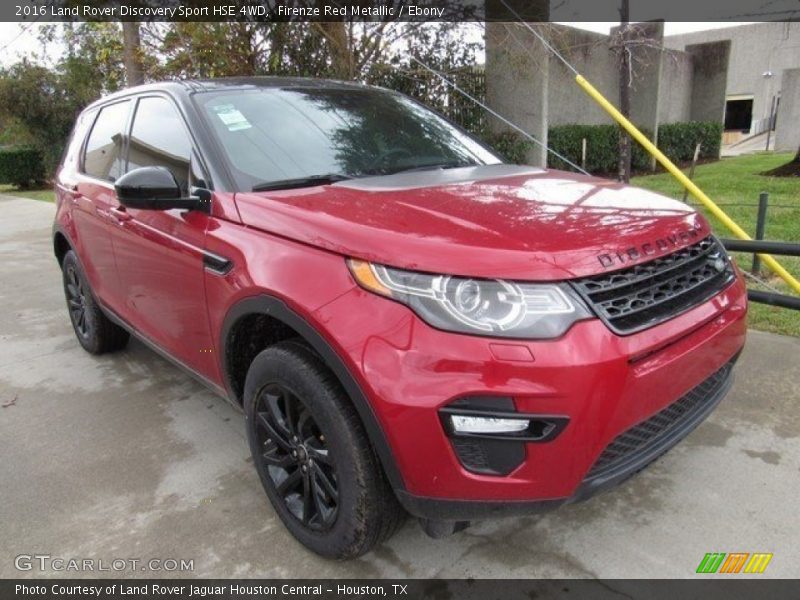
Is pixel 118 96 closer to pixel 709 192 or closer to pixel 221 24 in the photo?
pixel 221 24

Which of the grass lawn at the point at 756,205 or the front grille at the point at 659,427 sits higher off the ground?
the front grille at the point at 659,427

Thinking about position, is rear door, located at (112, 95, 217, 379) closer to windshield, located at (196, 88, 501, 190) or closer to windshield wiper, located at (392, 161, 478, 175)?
windshield, located at (196, 88, 501, 190)

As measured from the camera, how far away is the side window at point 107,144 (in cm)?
358

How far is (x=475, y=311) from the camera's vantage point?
1.79m

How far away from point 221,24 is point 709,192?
27.7 feet

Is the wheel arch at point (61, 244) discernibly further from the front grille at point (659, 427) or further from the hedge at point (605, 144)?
the hedge at point (605, 144)

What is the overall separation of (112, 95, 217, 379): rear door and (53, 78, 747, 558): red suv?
18 mm

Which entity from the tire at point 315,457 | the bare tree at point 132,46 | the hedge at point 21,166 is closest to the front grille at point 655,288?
the tire at point 315,457

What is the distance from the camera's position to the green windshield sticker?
2.76 m

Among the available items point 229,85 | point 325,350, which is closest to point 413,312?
point 325,350

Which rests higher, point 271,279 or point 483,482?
point 271,279

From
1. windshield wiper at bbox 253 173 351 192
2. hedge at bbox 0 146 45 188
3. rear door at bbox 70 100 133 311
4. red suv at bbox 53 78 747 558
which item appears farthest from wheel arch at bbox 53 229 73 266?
hedge at bbox 0 146 45 188

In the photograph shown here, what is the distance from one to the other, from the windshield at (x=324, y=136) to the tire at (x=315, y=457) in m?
0.84


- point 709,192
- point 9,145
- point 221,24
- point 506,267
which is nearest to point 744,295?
point 506,267
